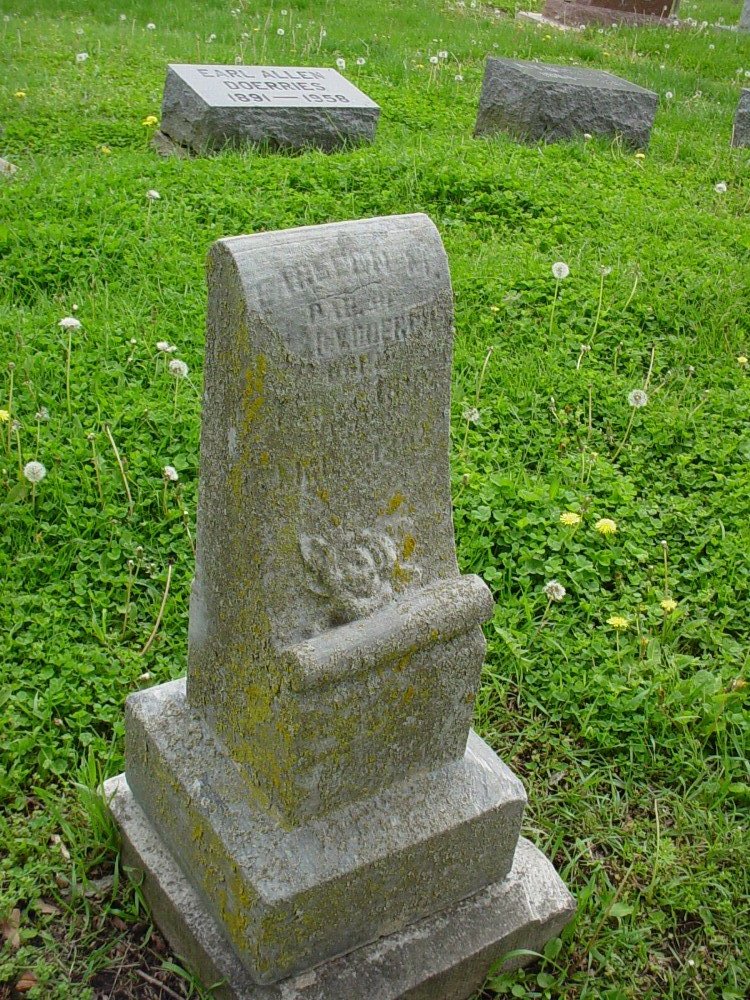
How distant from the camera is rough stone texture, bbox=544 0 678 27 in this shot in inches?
476

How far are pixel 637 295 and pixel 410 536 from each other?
3330 mm

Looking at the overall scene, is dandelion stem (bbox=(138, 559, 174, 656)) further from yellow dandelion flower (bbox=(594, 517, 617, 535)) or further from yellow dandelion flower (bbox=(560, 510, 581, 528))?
yellow dandelion flower (bbox=(594, 517, 617, 535))

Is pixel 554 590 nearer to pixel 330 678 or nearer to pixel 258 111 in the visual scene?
pixel 330 678

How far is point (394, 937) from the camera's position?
2148mm

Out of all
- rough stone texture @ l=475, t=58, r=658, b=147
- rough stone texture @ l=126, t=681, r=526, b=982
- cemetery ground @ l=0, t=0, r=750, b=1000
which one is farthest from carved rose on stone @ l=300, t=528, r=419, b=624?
rough stone texture @ l=475, t=58, r=658, b=147

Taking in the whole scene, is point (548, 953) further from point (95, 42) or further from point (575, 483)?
point (95, 42)

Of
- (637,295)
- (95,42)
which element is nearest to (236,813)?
(637,295)

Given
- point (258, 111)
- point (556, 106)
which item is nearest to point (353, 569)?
point (258, 111)

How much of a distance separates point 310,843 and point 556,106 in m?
6.28

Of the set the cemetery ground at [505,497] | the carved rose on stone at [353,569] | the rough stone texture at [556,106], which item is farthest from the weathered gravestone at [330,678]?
the rough stone texture at [556,106]

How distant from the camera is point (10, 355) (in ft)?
12.5

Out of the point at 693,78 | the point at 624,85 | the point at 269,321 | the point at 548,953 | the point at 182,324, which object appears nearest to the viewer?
the point at 269,321

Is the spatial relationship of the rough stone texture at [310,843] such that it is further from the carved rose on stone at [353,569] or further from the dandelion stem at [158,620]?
the dandelion stem at [158,620]

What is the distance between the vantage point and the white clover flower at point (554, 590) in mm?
3071
